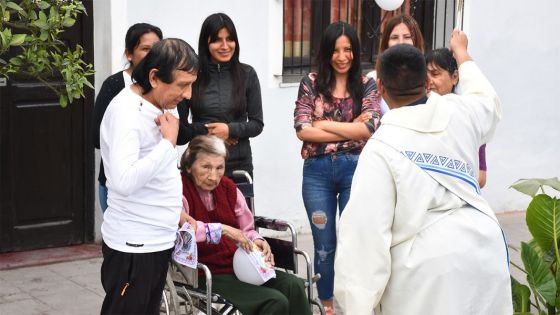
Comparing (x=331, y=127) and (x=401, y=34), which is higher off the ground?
(x=401, y=34)

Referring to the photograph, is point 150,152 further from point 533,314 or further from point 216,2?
point 216,2

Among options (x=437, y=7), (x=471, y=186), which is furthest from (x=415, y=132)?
(x=437, y=7)

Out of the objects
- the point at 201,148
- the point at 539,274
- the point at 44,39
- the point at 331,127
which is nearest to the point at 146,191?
the point at 44,39

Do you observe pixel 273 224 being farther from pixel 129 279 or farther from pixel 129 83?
pixel 129 279

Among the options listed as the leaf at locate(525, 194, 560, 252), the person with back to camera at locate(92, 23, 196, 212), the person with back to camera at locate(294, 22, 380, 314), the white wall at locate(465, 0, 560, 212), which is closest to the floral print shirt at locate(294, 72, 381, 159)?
the person with back to camera at locate(294, 22, 380, 314)

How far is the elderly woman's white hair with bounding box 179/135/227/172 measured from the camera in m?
5.32

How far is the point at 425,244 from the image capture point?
363 cm

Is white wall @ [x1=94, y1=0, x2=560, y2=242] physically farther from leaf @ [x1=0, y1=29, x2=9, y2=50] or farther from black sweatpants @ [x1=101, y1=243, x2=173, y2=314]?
leaf @ [x1=0, y1=29, x2=9, y2=50]

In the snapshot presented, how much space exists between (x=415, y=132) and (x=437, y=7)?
6.12 meters

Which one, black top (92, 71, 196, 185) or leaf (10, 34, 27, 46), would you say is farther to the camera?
black top (92, 71, 196, 185)

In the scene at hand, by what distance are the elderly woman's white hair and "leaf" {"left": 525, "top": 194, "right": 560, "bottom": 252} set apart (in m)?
1.69

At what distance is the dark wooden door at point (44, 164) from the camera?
7.29 metres

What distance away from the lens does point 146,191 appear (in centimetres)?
448

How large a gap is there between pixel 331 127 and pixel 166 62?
5.92ft
